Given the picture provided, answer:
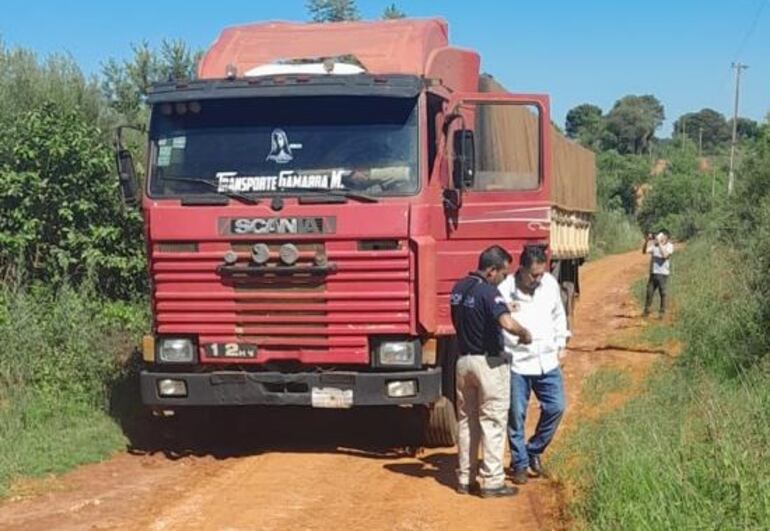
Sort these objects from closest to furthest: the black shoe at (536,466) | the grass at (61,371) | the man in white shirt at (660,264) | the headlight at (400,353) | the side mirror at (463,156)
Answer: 1. the black shoe at (536,466)
2. the headlight at (400,353)
3. the side mirror at (463,156)
4. the grass at (61,371)
5. the man in white shirt at (660,264)

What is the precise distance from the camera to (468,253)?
368 inches

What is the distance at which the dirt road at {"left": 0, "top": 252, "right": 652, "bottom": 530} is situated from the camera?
7227mm

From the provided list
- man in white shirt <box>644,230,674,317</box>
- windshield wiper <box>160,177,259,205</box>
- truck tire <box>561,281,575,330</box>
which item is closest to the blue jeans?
windshield wiper <box>160,177,259,205</box>

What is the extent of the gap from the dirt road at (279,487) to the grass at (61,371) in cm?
44

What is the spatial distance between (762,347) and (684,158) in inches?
2537

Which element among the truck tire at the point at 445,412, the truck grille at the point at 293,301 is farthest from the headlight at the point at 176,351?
the truck tire at the point at 445,412

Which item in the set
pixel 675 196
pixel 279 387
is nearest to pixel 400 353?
pixel 279 387

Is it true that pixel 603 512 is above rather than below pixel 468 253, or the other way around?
below

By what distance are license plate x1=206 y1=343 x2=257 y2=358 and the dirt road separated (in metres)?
0.91

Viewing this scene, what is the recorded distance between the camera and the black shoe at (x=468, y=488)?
7.87m

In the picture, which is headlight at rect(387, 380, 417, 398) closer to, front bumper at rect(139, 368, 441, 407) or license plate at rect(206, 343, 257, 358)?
front bumper at rect(139, 368, 441, 407)

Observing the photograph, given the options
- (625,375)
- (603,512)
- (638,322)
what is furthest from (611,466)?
(638,322)

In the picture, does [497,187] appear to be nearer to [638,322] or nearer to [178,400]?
[178,400]

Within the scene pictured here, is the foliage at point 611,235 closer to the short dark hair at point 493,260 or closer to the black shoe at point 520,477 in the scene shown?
the black shoe at point 520,477
